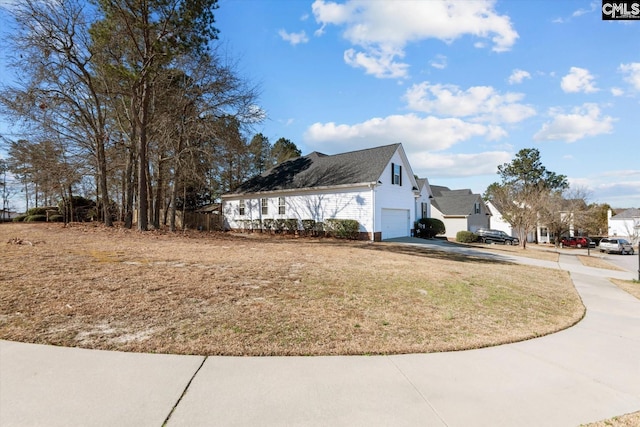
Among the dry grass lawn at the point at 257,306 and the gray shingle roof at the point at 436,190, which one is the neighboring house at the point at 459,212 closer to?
the gray shingle roof at the point at 436,190

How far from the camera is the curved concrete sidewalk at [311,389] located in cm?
249

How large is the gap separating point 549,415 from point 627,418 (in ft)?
2.21

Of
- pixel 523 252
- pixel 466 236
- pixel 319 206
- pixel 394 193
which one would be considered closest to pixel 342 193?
pixel 319 206

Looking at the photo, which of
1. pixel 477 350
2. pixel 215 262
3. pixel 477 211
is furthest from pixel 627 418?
pixel 477 211

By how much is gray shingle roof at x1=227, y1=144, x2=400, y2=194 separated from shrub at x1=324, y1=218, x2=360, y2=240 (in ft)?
8.12

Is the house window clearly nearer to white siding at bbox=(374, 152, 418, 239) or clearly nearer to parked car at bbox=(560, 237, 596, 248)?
white siding at bbox=(374, 152, 418, 239)

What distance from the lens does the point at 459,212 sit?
118ft

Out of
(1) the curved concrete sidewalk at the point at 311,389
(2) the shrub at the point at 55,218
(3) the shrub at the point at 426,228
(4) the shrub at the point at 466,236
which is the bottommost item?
(4) the shrub at the point at 466,236

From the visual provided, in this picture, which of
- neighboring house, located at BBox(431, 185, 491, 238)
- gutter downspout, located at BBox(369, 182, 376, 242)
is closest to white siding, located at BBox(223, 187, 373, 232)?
gutter downspout, located at BBox(369, 182, 376, 242)

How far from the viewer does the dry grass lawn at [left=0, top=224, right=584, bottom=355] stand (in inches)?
151

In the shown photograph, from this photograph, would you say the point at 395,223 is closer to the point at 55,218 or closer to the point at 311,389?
the point at 311,389

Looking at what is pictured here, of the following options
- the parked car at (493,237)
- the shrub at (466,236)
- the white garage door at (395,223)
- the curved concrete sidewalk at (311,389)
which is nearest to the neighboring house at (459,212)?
the parked car at (493,237)

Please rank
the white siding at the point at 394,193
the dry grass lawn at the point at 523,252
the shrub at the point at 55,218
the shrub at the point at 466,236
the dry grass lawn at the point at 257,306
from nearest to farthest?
1. the dry grass lawn at the point at 257,306
2. the dry grass lawn at the point at 523,252
3. the white siding at the point at 394,193
4. the shrub at the point at 55,218
5. the shrub at the point at 466,236

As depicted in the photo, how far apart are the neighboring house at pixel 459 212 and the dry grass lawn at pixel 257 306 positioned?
94.3 feet
